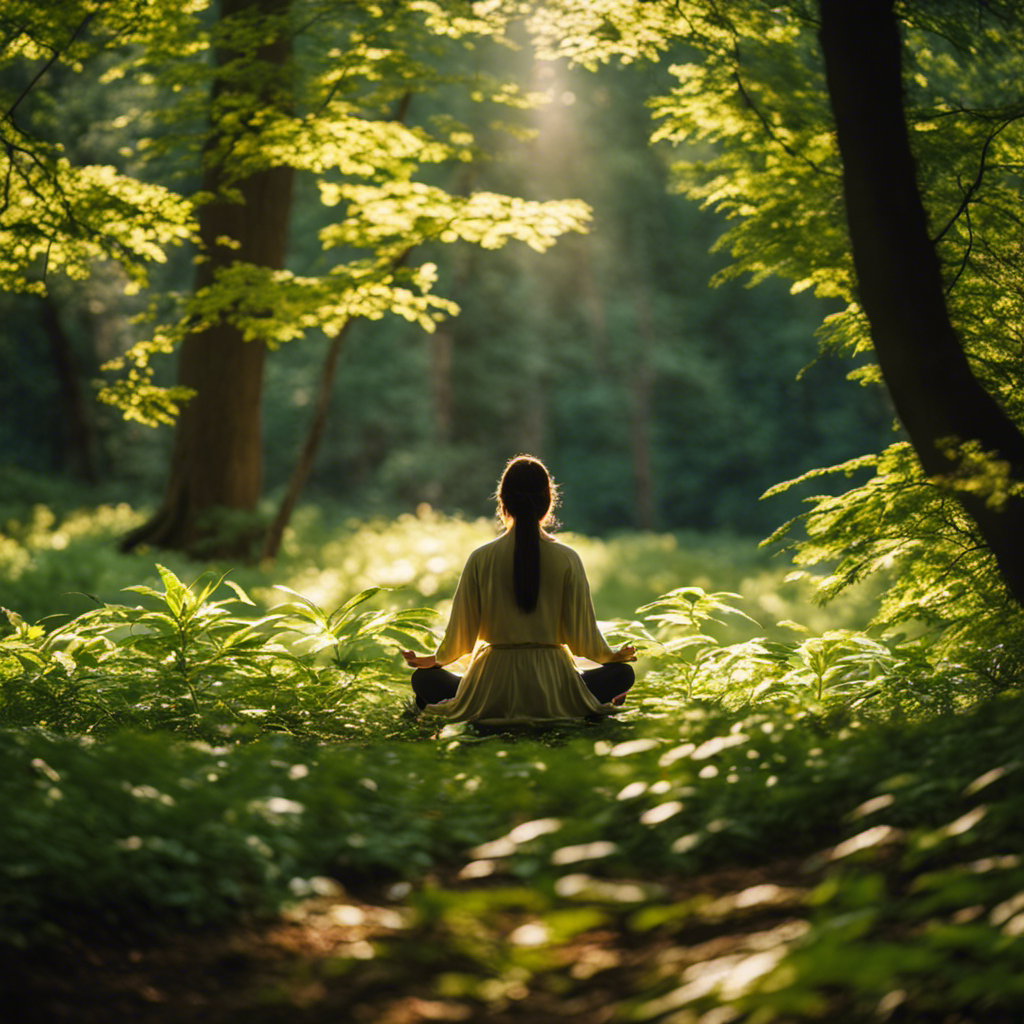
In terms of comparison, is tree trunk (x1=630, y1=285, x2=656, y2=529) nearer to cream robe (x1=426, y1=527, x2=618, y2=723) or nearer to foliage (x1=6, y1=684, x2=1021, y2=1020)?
cream robe (x1=426, y1=527, x2=618, y2=723)

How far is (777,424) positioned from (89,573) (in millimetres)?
32560

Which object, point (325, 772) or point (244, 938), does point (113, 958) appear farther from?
point (325, 772)

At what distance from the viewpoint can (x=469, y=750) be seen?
4.26m

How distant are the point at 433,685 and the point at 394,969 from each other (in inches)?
119

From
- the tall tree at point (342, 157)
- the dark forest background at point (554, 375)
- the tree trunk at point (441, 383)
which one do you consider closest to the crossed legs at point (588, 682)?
the tall tree at point (342, 157)

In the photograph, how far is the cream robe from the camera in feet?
16.7

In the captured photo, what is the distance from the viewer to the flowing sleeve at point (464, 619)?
516 cm

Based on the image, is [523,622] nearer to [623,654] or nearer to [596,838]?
[623,654]

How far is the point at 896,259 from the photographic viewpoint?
12.7 ft

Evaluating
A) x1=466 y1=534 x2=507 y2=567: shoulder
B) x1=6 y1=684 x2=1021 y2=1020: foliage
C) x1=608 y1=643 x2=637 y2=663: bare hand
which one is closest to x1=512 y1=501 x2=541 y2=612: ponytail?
x1=466 y1=534 x2=507 y2=567: shoulder

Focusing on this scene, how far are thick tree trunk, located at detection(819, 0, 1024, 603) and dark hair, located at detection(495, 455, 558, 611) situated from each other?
1823 mm

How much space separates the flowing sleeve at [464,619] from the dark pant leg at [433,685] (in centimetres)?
21

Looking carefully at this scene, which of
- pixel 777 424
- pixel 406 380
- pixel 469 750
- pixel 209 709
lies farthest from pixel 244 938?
pixel 777 424

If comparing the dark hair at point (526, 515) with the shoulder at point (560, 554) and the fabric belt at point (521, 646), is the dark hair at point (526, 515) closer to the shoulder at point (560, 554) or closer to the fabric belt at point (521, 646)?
the shoulder at point (560, 554)
